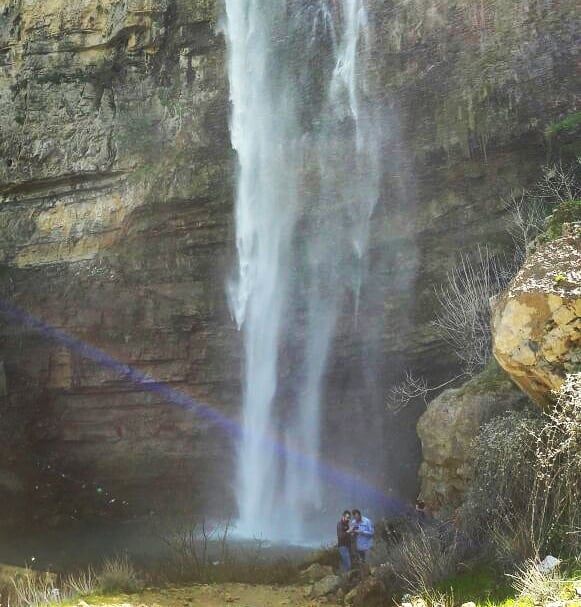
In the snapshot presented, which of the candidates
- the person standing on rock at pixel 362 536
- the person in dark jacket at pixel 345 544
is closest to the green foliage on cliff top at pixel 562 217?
the person standing on rock at pixel 362 536

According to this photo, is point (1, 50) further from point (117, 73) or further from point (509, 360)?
point (509, 360)

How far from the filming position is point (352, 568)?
1163 cm

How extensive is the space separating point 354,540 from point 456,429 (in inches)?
114

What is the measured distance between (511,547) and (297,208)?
14.4 m

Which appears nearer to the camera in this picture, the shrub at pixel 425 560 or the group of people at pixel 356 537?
the shrub at pixel 425 560

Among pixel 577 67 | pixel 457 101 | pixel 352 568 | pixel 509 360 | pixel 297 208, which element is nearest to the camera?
pixel 509 360

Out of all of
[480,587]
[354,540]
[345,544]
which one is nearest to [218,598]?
[345,544]

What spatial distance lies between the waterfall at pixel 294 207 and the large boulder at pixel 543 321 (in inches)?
445

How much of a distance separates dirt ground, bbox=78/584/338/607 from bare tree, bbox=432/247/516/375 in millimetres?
6954

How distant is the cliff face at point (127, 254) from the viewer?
20.8 m

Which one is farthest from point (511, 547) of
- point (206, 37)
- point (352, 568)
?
point (206, 37)

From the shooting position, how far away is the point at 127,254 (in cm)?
2123

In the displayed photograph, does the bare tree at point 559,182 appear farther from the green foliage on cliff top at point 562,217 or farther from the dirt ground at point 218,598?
the dirt ground at point 218,598

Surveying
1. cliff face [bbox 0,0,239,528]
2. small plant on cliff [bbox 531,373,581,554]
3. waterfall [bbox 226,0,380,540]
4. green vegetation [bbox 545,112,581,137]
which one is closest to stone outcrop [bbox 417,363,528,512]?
small plant on cliff [bbox 531,373,581,554]
